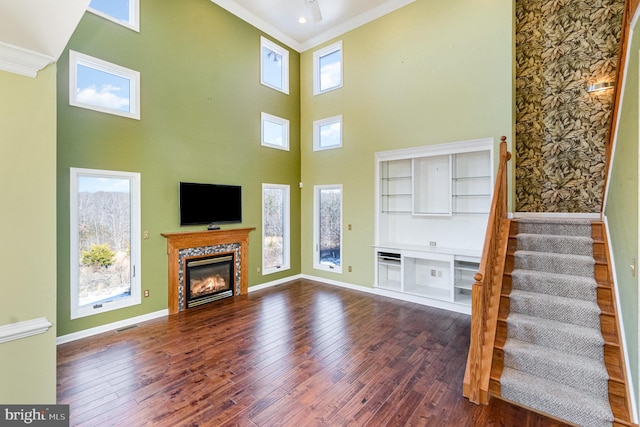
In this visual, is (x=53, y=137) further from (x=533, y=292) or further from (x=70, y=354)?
(x=533, y=292)

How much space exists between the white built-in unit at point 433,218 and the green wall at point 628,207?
1891mm

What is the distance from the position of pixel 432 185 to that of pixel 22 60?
17.4 ft

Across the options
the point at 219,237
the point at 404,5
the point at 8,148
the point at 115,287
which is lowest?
the point at 115,287

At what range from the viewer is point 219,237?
5363mm

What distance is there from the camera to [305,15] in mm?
5852

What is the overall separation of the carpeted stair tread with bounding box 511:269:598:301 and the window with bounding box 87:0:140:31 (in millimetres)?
6074

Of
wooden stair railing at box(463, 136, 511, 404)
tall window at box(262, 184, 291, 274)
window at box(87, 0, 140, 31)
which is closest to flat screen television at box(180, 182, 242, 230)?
tall window at box(262, 184, 291, 274)

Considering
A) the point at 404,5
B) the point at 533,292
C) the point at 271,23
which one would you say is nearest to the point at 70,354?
the point at 533,292

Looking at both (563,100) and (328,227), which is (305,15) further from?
(563,100)

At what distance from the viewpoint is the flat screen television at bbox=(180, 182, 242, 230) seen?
4898 millimetres

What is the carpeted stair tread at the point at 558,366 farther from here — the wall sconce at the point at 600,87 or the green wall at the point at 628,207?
the wall sconce at the point at 600,87

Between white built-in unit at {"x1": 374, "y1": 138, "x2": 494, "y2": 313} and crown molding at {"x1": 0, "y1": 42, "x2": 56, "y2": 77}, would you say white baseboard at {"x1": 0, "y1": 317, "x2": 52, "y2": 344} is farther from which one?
white built-in unit at {"x1": 374, "y1": 138, "x2": 494, "y2": 313}

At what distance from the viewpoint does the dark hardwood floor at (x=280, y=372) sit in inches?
94.4

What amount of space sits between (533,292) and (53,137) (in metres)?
4.43
